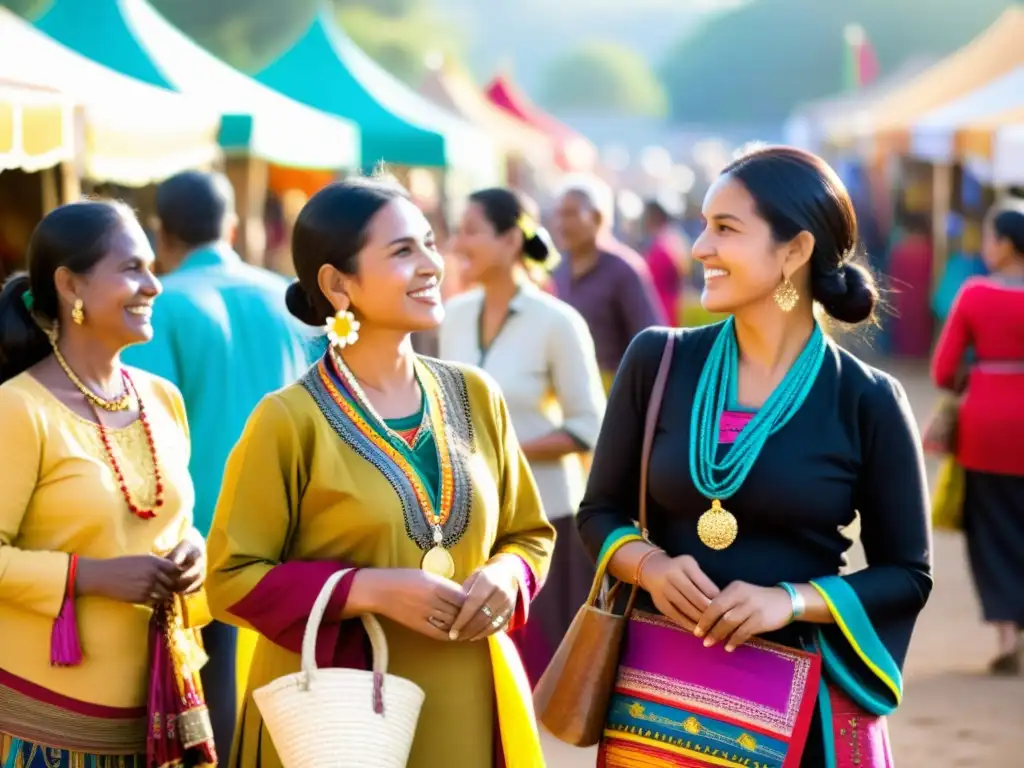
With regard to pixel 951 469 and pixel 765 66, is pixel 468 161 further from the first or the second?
pixel 765 66

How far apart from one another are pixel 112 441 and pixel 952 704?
4.77 m

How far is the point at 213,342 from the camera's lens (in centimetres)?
537

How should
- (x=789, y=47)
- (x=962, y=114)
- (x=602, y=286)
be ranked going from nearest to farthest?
(x=602, y=286), (x=962, y=114), (x=789, y=47)

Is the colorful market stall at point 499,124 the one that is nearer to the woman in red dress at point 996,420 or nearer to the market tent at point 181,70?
the market tent at point 181,70

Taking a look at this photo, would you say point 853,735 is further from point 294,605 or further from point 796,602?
point 294,605

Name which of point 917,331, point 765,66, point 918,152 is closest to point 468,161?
point 918,152

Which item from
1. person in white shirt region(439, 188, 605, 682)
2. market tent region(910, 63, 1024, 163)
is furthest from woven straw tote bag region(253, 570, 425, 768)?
market tent region(910, 63, 1024, 163)

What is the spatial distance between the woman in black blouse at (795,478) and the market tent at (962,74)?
14.9 metres

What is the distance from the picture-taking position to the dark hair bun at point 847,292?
3361 millimetres

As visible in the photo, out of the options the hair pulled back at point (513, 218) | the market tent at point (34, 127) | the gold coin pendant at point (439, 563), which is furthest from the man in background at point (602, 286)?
the gold coin pendant at point (439, 563)

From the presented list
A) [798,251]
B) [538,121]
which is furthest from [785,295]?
[538,121]

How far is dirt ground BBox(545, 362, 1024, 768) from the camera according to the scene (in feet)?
21.7

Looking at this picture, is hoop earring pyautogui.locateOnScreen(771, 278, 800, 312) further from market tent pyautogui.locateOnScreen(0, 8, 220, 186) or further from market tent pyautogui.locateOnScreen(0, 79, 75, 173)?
market tent pyautogui.locateOnScreen(0, 8, 220, 186)

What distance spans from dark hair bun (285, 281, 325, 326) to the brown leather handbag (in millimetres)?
737
